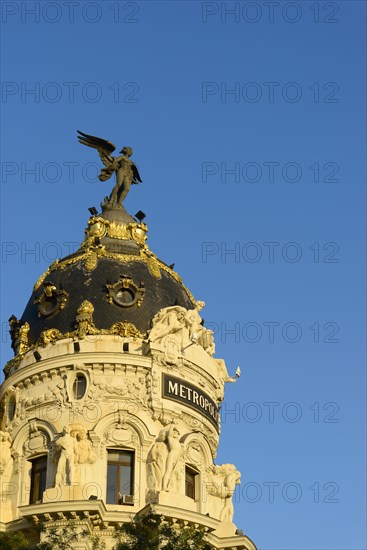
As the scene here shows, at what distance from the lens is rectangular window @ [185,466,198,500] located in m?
50.4

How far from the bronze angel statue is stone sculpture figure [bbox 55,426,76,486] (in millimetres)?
14723

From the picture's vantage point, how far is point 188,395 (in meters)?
51.5

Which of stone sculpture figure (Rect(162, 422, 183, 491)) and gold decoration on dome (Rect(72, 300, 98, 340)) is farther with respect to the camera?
gold decoration on dome (Rect(72, 300, 98, 340))

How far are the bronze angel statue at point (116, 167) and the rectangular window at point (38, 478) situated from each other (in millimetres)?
14473

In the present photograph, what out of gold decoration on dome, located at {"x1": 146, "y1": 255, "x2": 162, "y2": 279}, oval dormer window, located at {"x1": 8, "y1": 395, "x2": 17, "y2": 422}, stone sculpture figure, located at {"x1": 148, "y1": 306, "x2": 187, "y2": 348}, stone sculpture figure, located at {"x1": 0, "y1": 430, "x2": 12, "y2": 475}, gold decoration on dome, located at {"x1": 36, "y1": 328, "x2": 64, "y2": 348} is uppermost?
gold decoration on dome, located at {"x1": 146, "y1": 255, "x2": 162, "y2": 279}

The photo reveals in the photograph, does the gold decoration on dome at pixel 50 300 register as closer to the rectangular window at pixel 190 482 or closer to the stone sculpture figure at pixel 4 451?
the stone sculpture figure at pixel 4 451

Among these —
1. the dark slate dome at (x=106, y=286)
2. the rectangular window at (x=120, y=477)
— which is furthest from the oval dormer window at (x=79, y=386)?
the rectangular window at (x=120, y=477)

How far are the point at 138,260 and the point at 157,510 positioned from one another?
43.2 ft

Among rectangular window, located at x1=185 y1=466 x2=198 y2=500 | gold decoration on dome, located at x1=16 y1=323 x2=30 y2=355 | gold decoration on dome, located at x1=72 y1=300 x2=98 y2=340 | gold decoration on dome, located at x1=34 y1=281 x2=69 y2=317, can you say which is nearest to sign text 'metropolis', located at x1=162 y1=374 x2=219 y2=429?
rectangular window, located at x1=185 y1=466 x2=198 y2=500

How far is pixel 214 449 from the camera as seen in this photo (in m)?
52.9

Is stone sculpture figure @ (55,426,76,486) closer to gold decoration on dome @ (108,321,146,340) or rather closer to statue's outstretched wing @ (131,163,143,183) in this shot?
gold decoration on dome @ (108,321,146,340)

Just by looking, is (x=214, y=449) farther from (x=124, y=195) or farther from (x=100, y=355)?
(x=124, y=195)

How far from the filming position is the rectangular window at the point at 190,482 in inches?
1984

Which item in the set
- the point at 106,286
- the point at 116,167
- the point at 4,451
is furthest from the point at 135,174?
the point at 4,451
